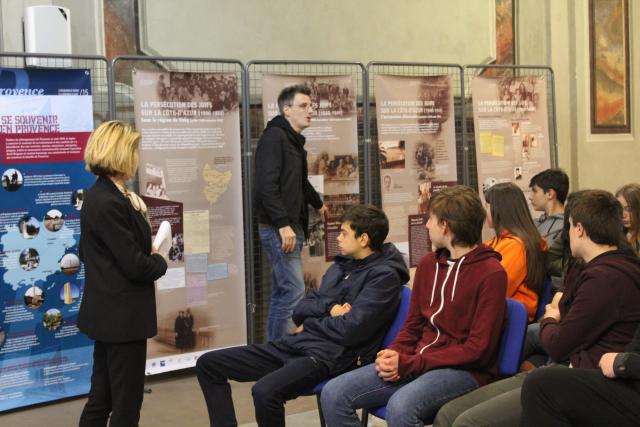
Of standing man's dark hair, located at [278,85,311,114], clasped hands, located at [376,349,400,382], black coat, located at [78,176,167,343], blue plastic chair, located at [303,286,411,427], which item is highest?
standing man's dark hair, located at [278,85,311,114]

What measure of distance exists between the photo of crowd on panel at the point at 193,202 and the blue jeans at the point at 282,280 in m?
0.26

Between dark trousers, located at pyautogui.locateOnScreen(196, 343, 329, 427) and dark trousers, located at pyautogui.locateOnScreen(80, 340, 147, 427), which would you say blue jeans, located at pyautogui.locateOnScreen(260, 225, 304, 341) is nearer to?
dark trousers, located at pyautogui.locateOnScreen(196, 343, 329, 427)

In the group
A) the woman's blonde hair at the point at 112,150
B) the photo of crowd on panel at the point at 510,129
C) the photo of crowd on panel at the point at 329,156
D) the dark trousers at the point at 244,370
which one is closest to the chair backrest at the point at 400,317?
the dark trousers at the point at 244,370

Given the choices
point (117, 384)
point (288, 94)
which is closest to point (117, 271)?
point (117, 384)

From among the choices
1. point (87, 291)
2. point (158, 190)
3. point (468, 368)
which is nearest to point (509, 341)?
point (468, 368)

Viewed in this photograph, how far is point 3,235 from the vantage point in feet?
16.3

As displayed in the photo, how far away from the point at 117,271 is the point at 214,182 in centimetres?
215

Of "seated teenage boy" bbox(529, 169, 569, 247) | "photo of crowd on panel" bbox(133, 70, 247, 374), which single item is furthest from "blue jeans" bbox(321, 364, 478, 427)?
"photo of crowd on panel" bbox(133, 70, 247, 374)

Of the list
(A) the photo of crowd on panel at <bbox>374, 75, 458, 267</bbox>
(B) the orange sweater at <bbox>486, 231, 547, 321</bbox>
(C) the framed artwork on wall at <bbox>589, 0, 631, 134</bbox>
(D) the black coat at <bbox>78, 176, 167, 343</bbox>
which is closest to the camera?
(D) the black coat at <bbox>78, 176, 167, 343</bbox>

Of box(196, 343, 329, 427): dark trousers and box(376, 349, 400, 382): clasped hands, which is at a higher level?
box(376, 349, 400, 382): clasped hands

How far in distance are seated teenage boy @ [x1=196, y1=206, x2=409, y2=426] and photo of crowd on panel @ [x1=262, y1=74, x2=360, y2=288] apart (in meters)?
2.05

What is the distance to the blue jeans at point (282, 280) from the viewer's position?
5.59 meters

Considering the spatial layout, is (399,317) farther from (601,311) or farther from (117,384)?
(117,384)

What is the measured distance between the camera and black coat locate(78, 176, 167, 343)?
11.5 ft
